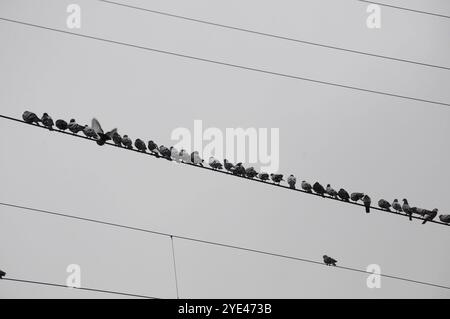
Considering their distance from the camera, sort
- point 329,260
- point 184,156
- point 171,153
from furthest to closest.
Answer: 1. point 329,260
2. point 171,153
3. point 184,156

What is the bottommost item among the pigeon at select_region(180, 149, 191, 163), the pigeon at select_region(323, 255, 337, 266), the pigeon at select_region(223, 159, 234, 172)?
the pigeon at select_region(323, 255, 337, 266)

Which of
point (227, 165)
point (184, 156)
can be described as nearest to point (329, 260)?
point (227, 165)

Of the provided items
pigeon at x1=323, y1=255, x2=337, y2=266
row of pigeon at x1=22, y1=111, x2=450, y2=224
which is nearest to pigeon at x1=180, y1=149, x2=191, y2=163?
row of pigeon at x1=22, y1=111, x2=450, y2=224

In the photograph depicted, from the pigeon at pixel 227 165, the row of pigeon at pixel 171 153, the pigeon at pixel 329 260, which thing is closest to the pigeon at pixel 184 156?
the row of pigeon at pixel 171 153

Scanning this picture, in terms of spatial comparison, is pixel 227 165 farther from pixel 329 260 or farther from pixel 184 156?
pixel 329 260

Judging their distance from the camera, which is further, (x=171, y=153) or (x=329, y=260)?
(x=329, y=260)

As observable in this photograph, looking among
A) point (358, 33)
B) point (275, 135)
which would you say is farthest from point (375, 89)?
point (275, 135)

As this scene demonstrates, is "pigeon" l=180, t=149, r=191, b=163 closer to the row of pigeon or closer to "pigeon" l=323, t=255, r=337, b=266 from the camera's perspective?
the row of pigeon

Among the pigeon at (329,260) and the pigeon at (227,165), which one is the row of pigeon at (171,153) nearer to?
the pigeon at (227,165)

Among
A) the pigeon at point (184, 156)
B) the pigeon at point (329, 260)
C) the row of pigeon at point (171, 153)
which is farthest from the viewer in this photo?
the pigeon at point (329, 260)

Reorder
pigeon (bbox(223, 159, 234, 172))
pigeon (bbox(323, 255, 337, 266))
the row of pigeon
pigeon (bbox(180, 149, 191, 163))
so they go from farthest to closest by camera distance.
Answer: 1. pigeon (bbox(323, 255, 337, 266))
2. pigeon (bbox(223, 159, 234, 172))
3. pigeon (bbox(180, 149, 191, 163))
4. the row of pigeon

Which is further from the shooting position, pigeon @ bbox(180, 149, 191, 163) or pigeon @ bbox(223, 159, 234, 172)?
pigeon @ bbox(223, 159, 234, 172)
